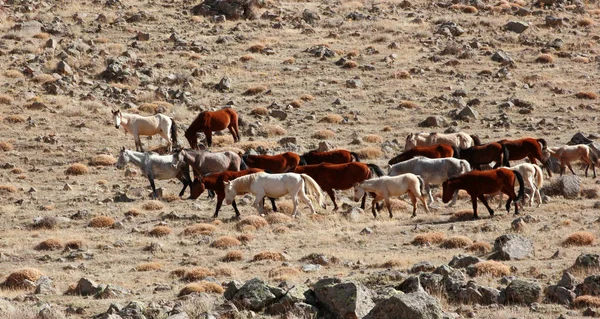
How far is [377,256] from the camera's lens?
1916 cm

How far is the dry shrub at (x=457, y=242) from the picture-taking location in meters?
19.6

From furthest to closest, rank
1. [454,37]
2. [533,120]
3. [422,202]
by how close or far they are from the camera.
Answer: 1. [454,37]
2. [533,120]
3. [422,202]

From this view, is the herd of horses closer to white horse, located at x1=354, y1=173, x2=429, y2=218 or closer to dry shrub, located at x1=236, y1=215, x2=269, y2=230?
white horse, located at x1=354, y1=173, x2=429, y2=218

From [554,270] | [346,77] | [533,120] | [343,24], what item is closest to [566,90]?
[533,120]

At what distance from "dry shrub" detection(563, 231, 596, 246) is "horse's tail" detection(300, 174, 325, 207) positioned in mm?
6908

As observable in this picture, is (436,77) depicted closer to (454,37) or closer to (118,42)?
(454,37)

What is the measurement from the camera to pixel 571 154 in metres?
28.9

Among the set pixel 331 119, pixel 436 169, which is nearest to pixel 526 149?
pixel 436 169

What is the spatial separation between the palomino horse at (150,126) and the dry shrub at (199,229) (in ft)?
36.0

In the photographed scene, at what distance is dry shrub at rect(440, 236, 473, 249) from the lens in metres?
19.6

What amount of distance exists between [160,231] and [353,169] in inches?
239

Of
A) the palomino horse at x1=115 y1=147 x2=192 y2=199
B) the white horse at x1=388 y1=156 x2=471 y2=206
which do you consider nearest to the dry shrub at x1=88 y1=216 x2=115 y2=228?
the palomino horse at x1=115 y1=147 x2=192 y2=199

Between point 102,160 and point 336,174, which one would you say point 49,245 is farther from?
point 102,160

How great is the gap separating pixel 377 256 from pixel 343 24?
36034mm
